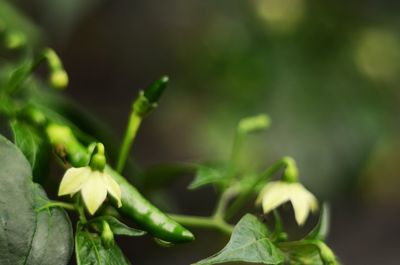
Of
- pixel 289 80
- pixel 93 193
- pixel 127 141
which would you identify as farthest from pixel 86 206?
Answer: pixel 289 80

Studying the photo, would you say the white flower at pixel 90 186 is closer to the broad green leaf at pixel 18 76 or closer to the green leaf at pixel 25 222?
the green leaf at pixel 25 222

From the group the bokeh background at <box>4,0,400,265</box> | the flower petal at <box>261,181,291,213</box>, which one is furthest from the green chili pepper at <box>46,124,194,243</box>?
the bokeh background at <box>4,0,400,265</box>

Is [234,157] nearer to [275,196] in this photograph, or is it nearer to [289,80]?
[275,196]

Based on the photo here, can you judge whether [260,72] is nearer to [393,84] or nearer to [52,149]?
[393,84]

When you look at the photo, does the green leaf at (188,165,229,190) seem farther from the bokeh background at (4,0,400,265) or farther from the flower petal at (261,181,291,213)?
the bokeh background at (4,0,400,265)

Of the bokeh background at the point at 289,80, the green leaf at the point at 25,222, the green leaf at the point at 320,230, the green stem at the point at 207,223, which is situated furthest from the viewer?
the bokeh background at the point at 289,80

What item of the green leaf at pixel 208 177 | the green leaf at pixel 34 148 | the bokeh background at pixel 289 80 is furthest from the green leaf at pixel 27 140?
the bokeh background at pixel 289 80

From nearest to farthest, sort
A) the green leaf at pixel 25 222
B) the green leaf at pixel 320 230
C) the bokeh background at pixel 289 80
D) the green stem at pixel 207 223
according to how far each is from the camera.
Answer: the green leaf at pixel 25 222 < the green leaf at pixel 320 230 < the green stem at pixel 207 223 < the bokeh background at pixel 289 80
